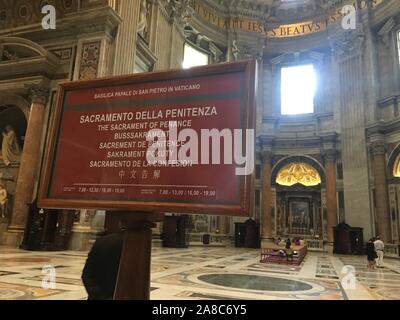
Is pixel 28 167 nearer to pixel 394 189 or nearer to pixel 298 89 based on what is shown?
pixel 394 189

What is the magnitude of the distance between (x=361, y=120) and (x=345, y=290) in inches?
550

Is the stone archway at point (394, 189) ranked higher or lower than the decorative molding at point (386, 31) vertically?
lower

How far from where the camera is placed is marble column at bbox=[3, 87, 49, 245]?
1111 centimetres

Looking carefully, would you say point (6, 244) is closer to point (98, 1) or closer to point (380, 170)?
point (98, 1)

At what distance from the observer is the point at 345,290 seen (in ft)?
18.0

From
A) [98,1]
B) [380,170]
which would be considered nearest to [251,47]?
[380,170]

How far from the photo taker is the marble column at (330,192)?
17.7 metres

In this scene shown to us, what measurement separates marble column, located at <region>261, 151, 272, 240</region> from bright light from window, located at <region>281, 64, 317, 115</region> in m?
3.21

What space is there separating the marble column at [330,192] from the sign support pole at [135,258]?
1753 centimetres

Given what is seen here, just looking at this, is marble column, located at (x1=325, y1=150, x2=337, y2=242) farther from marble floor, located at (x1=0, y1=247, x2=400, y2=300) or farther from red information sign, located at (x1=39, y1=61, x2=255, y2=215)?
red information sign, located at (x1=39, y1=61, x2=255, y2=215)

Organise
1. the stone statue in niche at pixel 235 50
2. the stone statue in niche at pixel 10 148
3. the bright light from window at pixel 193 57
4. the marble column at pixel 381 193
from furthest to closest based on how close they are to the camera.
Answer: the stone statue in niche at pixel 235 50, the bright light from window at pixel 193 57, the marble column at pixel 381 193, the stone statue in niche at pixel 10 148
